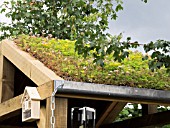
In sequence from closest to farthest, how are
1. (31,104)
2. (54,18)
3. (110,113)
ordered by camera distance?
(31,104)
(110,113)
(54,18)

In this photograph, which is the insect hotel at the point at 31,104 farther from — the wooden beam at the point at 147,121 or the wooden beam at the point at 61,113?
the wooden beam at the point at 147,121

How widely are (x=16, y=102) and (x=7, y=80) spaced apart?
2.14ft

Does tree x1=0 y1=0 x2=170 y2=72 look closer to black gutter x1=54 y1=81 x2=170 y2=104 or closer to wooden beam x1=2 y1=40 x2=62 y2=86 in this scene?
wooden beam x1=2 y1=40 x2=62 y2=86

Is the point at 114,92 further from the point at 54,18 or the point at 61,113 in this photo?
the point at 54,18

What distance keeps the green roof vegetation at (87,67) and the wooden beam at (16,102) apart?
0.22 metres

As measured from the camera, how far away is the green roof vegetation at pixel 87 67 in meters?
Result: 4.68

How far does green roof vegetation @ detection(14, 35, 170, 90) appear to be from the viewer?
4680 mm

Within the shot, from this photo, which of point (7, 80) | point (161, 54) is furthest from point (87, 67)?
point (161, 54)

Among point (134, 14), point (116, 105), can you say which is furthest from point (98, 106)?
point (134, 14)

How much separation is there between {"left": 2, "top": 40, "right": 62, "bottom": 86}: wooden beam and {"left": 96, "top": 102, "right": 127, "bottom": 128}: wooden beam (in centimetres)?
186

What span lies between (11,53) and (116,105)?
6.32 ft

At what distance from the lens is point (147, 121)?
6266 millimetres

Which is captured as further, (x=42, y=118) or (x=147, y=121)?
(x=147, y=121)

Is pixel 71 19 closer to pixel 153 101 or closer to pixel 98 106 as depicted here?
pixel 98 106
